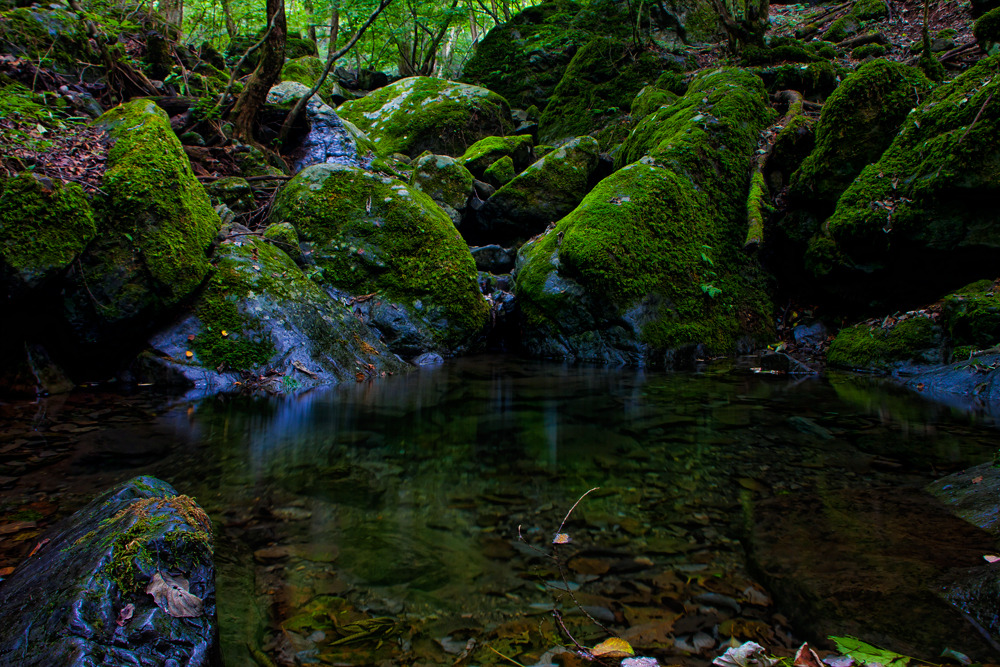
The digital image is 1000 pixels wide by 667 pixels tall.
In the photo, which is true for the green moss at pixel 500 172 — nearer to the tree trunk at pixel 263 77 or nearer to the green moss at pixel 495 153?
the green moss at pixel 495 153

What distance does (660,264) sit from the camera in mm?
7488

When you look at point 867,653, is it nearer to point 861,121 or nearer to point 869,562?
point 869,562

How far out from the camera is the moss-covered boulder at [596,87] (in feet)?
44.5

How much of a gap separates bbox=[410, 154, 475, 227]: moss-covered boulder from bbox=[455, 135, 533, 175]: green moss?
1.09 meters

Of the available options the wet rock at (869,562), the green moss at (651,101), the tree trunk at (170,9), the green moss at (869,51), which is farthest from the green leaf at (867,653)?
the tree trunk at (170,9)

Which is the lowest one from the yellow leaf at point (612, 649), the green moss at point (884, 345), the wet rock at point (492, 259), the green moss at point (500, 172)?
the yellow leaf at point (612, 649)

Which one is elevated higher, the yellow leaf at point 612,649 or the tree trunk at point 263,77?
the tree trunk at point 263,77

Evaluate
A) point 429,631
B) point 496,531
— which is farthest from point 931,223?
point 429,631

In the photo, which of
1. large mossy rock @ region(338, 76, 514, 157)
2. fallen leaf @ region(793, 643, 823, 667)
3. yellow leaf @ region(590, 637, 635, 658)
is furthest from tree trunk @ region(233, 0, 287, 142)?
fallen leaf @ region(793, 643, 823, 667)

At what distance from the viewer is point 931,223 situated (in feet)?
19.2

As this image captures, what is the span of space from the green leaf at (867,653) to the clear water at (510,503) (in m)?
0.07

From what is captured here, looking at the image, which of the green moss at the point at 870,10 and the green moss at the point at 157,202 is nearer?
the green moss at the point at 157,202

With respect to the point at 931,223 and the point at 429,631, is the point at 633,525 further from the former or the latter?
the point at 931,223

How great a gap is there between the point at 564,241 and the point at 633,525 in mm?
5994
